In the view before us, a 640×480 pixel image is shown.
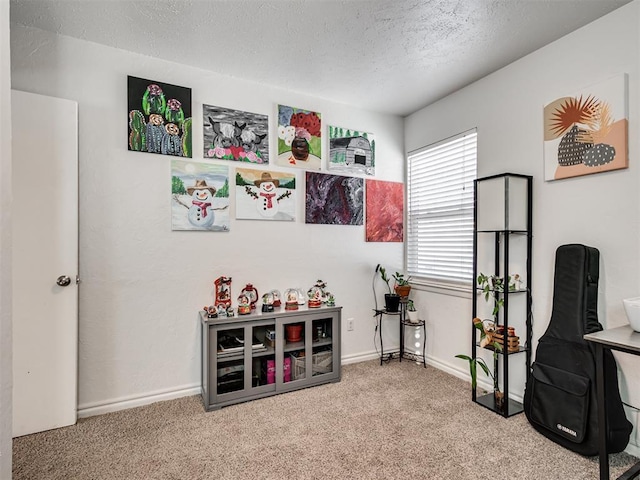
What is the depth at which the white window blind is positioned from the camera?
2.90 meters

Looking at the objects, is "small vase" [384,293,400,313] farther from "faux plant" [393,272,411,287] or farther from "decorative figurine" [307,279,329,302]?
"decorative figurine" [307,279,329,302]

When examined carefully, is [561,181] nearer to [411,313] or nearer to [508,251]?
[508,251]

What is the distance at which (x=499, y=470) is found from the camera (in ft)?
5.64

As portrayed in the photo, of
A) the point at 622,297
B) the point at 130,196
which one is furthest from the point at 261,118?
the point at 622,297

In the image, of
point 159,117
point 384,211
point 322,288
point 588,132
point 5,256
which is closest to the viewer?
point 5,256

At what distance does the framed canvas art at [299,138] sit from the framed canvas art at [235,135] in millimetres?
143

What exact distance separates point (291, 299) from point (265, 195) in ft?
2.92

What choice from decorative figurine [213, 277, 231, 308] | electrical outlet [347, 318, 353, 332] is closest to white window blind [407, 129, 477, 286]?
electrical outlet [347, 318, 353, 332]

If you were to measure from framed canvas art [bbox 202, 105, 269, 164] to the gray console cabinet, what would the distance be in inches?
49.7

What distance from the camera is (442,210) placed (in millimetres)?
3154

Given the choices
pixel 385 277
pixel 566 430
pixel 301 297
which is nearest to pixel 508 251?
pixel 566 430

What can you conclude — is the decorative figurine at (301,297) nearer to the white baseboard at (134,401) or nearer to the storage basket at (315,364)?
the storage basket at (315,364)

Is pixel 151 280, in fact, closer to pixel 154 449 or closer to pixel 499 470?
pixel 154 449

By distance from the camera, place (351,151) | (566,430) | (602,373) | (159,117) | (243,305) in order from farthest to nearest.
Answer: (351,151) → (243,305) → (159,117) → (566,430) → (602,373)
